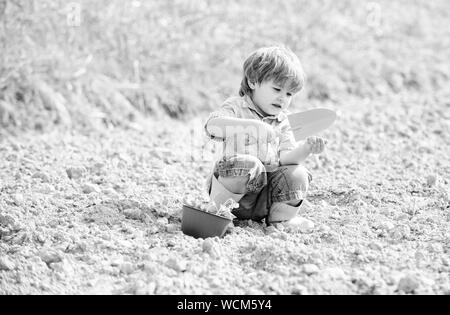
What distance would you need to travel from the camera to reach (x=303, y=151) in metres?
2.91

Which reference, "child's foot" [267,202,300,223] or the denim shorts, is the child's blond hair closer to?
the denim shorts

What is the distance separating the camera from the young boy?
2.85 m

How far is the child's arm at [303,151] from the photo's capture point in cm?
285

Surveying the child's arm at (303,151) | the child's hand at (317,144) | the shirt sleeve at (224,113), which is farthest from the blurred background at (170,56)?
the child's hand at (317,144)

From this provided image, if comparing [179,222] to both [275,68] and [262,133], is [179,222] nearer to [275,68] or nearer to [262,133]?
[262,133]

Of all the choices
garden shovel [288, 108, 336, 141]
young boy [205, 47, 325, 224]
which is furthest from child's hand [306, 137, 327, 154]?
garden shovel [288, 108, 336, 141]

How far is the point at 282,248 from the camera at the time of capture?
2.59 metres

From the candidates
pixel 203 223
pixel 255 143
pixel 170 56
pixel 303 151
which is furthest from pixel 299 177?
pixel 170 56

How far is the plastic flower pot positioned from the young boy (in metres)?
0.19

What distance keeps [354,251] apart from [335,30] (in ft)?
12.1

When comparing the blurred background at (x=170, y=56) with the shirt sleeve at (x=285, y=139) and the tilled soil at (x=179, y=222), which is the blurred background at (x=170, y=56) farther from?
the shirt sleeve at (x=285, y=139)
